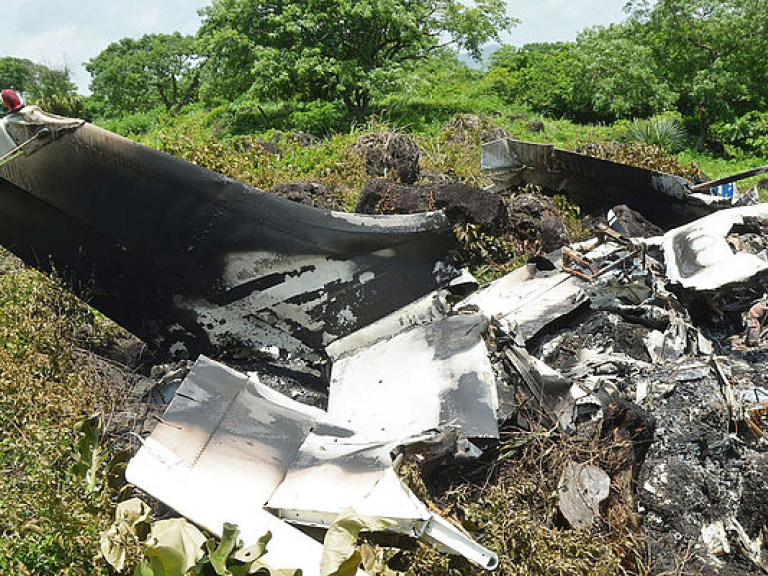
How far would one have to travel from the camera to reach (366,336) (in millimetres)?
4270

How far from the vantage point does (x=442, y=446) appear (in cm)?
302

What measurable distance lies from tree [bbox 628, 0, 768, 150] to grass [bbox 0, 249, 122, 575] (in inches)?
581

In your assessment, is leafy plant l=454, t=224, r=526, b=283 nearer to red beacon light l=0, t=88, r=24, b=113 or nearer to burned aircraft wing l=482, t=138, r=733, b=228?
burned aircraft wing l=482, t=138, r=733, b=228

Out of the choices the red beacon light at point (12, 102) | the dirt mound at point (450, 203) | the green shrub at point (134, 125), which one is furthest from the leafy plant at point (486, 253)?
the green shrub at point (134, 125)

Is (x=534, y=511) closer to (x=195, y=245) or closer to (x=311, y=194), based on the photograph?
(x=195, y=245)

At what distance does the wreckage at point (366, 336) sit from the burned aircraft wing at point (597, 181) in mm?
1101

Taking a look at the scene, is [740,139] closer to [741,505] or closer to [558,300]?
[558,300]

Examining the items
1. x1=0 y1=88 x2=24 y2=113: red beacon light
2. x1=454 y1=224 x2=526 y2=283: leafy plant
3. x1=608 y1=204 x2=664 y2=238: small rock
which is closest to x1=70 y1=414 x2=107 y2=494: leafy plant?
x1=0 y1=88 x2=24 y2=113: red beacon light

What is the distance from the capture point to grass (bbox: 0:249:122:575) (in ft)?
9.04

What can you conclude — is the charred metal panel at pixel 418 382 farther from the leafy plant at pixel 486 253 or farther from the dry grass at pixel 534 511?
the leafy plant at pixel 486 253

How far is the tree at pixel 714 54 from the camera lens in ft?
50.4

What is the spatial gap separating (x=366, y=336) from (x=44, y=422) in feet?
6.44

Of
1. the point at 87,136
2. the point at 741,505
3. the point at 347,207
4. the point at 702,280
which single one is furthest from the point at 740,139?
the point at 87,136

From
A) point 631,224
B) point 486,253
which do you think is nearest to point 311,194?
point 486,253
